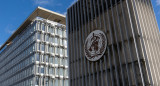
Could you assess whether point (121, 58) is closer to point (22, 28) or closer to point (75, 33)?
point (75, 33)

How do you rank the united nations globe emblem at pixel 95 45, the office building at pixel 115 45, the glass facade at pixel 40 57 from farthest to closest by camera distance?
the glass facade at pixel 40 57
the united nations globe emblem at pixel 95 45
the office building at pixel 115 45

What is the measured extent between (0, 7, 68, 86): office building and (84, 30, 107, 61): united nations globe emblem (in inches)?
1089

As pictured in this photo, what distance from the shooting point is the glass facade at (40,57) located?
5366cm

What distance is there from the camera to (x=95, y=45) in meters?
27.9

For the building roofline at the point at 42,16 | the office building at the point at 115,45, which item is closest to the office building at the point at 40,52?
the building roofline at the point at 42,16

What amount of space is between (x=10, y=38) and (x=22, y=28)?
39.8 ft

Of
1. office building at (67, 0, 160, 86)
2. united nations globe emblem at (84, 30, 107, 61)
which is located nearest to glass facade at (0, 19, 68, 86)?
office building at (67, 0, 160, 86)

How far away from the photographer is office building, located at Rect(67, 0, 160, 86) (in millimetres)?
22031

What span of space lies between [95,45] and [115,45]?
12.5ft

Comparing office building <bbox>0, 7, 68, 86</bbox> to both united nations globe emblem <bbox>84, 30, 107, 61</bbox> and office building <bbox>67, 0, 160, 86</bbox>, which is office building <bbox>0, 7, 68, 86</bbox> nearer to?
office building <bbox>67, 0, 160, 86</bbox>

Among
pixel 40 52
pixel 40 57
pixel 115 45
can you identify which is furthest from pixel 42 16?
pixel 115 45

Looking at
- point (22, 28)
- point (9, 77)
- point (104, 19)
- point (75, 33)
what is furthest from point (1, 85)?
point (104, 19)

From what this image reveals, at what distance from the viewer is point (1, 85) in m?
77.1

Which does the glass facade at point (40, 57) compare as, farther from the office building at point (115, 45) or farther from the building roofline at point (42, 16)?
the office building at point (115, 45)
